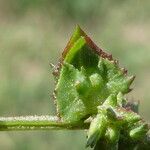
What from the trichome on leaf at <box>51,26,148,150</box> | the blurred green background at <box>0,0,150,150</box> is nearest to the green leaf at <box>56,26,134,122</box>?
the trichome on leaf at <box>51,26,148,150</box>

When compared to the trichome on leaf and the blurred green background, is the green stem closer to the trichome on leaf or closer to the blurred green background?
the trichome on leaf

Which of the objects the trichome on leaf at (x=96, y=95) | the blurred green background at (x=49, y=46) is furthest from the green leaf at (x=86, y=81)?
the blurred green background at (x=49, y=46)

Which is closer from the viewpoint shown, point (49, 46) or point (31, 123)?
point (31, 123)

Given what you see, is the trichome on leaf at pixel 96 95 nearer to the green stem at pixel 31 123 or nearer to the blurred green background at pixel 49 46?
the green stem at pixel 31 123

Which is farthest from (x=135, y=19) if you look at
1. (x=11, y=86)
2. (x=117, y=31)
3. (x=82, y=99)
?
(x=82, y=99)

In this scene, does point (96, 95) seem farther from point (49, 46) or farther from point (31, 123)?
point (49, 46)

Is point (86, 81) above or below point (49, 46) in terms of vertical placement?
below

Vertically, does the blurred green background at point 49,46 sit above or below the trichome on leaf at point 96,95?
above

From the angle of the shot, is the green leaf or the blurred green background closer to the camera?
the green leaf

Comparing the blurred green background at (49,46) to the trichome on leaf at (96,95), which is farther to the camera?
the blurred green background at (49,46)

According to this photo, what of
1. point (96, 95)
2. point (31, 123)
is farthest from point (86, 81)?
point (31, 123)
